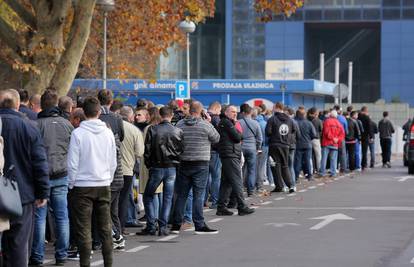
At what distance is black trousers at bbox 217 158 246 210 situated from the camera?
17.7 metres

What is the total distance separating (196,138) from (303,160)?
1237 centimetres

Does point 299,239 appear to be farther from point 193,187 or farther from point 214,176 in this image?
point 214,176

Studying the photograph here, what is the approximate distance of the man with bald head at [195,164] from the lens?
15.3 metres

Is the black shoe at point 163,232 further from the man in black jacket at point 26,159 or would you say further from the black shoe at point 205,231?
the man in black jacket at point 26,159

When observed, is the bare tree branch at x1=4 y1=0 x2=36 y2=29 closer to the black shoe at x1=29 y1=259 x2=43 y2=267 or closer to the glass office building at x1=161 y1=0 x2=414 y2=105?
the black shoe at x1=29 y1=259 x2=43 y2=267

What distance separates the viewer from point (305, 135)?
87.6 feet

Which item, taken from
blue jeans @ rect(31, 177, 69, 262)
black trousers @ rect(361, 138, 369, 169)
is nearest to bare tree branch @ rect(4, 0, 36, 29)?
blue jeans @ rect(31, 177, 69, 262)

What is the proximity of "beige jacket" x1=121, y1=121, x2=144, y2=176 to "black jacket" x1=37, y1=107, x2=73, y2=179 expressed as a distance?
7.53 feet

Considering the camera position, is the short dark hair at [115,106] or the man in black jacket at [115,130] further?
the short dark hair at [115,106]

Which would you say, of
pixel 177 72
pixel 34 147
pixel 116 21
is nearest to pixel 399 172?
pixel 116 21

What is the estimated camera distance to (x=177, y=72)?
9106 cm

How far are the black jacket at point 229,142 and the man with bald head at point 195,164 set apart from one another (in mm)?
2356

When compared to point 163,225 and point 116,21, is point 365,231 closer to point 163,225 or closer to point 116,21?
point 163,225

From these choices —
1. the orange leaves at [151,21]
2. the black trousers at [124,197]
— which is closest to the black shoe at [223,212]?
the black trousers at [124,197]
